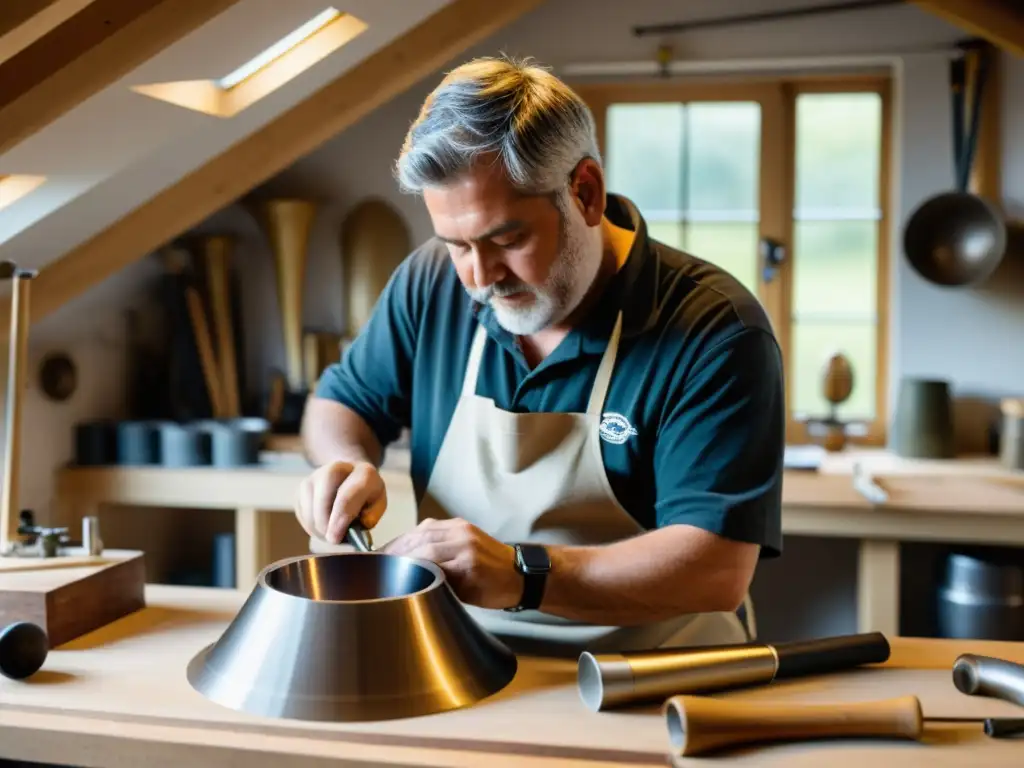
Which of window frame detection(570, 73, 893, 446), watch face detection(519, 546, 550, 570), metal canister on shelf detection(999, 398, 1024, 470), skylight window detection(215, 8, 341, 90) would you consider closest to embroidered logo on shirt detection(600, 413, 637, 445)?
watch face detection(519, 546, 550, 570)

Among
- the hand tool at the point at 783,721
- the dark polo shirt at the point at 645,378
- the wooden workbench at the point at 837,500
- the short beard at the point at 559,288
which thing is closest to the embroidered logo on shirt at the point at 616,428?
the dark polo shirt at the point at 645,378

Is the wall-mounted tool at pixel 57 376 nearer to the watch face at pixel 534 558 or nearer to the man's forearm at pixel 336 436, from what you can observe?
the man's forearm at pixel 336 436

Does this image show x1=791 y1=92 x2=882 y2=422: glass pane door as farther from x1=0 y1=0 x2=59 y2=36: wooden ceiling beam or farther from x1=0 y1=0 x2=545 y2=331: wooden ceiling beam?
x1=0 y1=0 x2=59 y2=36: wooden ceiling beam

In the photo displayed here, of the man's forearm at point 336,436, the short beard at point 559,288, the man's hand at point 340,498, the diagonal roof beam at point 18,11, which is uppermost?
the diagonal roof beam at point 18,11

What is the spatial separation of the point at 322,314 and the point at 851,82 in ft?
6.76

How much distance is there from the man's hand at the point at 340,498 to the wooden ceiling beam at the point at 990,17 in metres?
2.50

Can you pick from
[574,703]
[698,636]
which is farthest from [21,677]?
[698,636]

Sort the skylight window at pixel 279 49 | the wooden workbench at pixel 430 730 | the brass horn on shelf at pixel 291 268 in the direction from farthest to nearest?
the brass horn on shelf at pixel 291 268, the skylight window at pixel 279 49, the wooden workbench at pixel 430 730

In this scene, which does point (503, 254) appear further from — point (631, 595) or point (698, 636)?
point (698, 636)

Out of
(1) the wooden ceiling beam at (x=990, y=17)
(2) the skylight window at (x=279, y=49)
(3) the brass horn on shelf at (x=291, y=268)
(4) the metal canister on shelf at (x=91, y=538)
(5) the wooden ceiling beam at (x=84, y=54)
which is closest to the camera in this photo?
(4) the metal canister on shelf at (x=91, y=538)

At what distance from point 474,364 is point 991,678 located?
92 cm

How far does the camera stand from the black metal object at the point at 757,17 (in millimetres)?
3514

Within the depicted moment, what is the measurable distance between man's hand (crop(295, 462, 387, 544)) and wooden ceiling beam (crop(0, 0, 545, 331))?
69.8 inches

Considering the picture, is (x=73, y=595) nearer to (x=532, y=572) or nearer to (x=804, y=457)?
(x=532, y=572)
